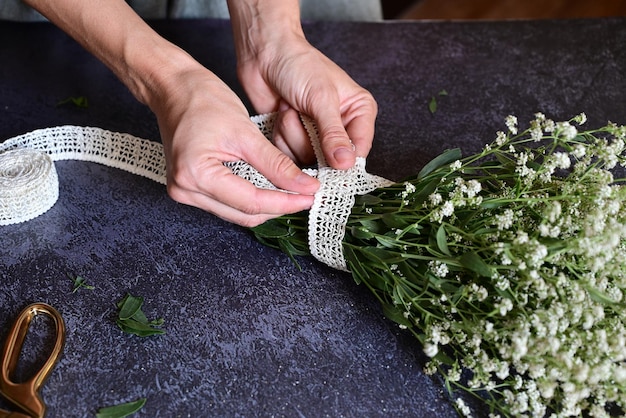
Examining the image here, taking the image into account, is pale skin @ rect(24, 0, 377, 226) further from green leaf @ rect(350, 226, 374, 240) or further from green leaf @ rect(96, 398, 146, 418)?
green leaf @ rect(96, 398, 146, 418)

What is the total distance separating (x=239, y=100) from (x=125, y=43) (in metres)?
0.19

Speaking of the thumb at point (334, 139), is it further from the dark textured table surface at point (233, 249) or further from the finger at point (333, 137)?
the dark textured table surface at point (233, 249)

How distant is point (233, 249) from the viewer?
1.03 metres

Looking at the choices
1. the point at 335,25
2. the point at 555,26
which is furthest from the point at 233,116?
the point at 555,26

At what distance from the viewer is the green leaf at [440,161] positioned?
939 mm

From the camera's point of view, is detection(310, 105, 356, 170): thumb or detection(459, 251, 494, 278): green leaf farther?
detection(310, 105, 356, 170): thumb

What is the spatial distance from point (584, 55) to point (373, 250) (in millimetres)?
808

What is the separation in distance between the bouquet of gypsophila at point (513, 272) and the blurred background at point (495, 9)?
2035mm

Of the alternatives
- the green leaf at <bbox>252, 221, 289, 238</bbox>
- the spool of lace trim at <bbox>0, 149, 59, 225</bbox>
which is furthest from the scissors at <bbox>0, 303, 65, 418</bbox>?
the green leaf at <bbox>252, 221, 289, 238</bbox>

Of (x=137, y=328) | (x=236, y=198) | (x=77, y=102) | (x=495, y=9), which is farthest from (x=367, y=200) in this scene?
(x=495, y=9)

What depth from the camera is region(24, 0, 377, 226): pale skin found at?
905 millimetres

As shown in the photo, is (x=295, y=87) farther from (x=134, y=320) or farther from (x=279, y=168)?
(x=134, y=320)

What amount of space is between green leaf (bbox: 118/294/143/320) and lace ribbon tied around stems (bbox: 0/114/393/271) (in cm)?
23

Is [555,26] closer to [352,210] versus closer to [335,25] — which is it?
[335,25]
